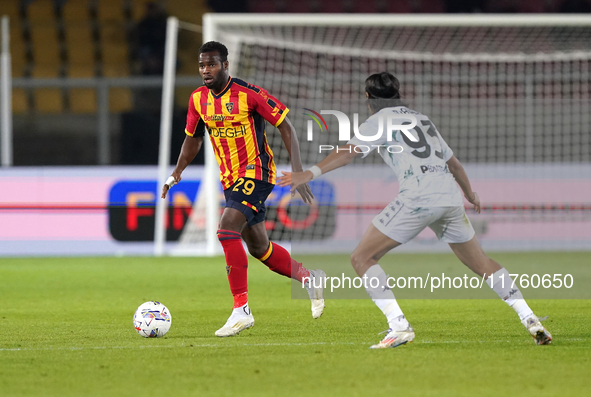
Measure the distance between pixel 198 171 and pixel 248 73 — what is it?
1951 millimetres

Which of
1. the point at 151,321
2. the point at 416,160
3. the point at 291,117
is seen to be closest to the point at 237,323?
the point at 151,321

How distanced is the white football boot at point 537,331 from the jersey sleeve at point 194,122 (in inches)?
112

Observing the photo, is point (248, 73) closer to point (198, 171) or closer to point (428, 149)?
point (198, 171)

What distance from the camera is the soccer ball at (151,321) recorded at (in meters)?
6.21

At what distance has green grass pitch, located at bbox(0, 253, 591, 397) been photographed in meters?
4.49

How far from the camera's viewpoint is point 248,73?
16031 mm

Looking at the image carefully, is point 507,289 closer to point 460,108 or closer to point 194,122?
point 194,122

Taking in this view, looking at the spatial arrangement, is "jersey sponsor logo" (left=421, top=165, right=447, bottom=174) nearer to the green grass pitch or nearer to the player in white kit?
the player in white kit

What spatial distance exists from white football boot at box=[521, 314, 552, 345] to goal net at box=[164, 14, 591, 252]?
9208 mm

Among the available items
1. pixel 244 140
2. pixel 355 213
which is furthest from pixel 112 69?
pixel 244 140

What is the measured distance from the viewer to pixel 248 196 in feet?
21.6

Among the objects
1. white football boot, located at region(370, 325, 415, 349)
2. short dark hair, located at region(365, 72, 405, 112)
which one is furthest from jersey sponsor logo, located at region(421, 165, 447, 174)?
white football boot, located at region(370, 325, 415, 349)
